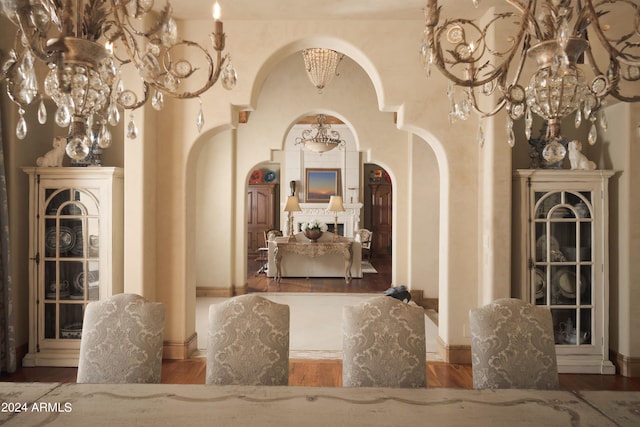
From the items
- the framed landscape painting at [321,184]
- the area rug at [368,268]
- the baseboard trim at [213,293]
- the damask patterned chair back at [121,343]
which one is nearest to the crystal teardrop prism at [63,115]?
the damask patterned chair back at [121,343]

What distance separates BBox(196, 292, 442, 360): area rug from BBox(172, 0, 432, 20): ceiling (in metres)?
2.99

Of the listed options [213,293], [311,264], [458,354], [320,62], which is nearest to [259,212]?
[311,264]

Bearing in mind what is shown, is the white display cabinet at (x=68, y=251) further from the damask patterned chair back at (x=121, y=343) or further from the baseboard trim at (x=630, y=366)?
the baseboard trim at (x=630, y=366)

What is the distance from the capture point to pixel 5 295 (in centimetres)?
319

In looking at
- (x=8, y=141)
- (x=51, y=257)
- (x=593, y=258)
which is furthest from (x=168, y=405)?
(x=593, y=258)

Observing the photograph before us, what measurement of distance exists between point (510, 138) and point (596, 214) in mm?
2170

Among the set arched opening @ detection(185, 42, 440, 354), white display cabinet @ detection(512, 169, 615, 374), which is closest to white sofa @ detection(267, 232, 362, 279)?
arched opening @ detection(185, 42, 440, 354)

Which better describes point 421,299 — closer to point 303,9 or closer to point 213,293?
point 213,293

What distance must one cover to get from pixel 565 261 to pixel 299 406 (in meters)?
2.96

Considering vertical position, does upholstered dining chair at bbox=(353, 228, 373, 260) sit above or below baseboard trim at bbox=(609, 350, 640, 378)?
above

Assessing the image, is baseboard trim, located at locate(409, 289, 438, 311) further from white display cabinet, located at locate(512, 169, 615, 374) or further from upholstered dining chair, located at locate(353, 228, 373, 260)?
upholstered dining chair, located at locate(353, 228, 373, 260)

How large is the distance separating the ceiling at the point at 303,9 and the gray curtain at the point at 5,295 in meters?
1.86

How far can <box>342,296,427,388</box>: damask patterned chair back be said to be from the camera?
176 centimetres

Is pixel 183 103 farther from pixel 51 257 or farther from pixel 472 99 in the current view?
pixel 472 99
